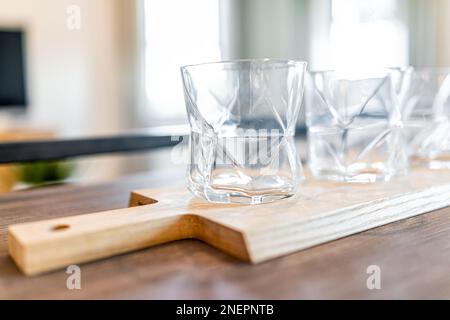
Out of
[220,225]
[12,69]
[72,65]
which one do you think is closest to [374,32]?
[72,65]

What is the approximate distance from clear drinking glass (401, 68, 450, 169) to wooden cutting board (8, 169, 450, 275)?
0.65ft

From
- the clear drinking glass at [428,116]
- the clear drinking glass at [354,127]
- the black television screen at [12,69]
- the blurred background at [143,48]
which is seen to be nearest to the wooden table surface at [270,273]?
the clear drinking glass at [354,127]

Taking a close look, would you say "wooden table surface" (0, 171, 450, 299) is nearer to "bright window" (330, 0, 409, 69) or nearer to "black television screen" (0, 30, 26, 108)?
"black television screen" (0, 30, 26, 108)

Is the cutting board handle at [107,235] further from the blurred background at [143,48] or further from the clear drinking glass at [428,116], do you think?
the blurred background at [143,48]

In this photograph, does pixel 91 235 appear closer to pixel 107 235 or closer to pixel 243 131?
pixel 107 235

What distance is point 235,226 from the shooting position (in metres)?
0.35

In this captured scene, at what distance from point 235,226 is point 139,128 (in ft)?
7.79

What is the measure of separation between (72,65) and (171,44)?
568 millimetres

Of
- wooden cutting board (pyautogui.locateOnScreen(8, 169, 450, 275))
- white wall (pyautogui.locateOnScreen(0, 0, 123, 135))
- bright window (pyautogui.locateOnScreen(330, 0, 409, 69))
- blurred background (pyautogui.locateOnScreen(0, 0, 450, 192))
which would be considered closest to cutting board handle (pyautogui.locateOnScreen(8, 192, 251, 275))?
wooden cutting board (pyautogui.locateOnScreen(8, 169, 450, 275))

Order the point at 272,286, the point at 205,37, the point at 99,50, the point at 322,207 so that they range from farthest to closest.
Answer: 1. the point at 205,37
2. the point at 99,50
3. the point at 322,207
4. the point at 272,286

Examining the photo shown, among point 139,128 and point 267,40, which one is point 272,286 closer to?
point 139,128

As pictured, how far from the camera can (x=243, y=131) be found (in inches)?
18.7

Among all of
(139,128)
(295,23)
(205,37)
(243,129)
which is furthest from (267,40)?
(243,129)

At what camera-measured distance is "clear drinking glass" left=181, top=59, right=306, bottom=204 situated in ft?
1.43
